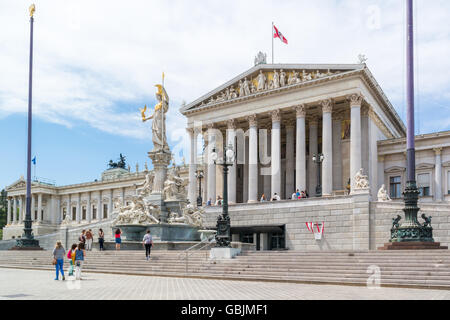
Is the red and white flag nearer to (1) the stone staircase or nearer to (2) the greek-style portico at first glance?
(2) the greek-style portico

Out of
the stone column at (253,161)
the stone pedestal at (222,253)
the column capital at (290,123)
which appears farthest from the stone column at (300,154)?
the stone pedestal at (222,253)

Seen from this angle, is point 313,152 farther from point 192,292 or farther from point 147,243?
point 192,292

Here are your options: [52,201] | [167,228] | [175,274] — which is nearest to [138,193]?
[167,228]

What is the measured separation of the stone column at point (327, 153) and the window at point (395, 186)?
9.03 m

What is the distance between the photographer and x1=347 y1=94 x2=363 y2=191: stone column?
45638mm

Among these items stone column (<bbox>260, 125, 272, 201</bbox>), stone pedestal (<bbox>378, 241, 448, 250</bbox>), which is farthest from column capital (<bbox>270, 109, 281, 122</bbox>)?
stone pedestal (<bbox>378, 241, 448, 250</bbox>)

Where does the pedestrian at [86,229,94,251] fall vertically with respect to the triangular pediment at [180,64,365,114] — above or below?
below

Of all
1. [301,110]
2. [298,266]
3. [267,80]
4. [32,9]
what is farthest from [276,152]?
[298,266]

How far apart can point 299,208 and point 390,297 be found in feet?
94.1

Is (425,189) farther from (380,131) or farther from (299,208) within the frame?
(299,208)

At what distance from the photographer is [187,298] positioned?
1353 cm

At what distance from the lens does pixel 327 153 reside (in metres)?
47.0

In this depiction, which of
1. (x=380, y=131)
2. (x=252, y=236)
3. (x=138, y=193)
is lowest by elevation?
(x=252, y=236)

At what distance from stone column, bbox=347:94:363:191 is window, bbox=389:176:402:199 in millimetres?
8194
